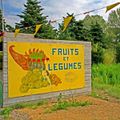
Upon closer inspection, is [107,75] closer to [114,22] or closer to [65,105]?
[65,105]

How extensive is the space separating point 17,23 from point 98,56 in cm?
832

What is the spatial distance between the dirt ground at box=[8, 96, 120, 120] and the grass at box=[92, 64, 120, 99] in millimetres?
2354

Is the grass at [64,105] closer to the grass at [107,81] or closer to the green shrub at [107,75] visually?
the grass at [107,81]

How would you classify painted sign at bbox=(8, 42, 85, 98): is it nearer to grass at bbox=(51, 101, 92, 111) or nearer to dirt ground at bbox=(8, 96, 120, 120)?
dirt ground at bbox=(8, 96, 120, 120)

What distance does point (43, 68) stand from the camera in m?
10.5

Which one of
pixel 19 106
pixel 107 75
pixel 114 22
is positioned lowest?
pixel 19 106

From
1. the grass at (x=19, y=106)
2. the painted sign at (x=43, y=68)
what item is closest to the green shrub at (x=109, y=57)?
the painted sign at (x=43, y=68)

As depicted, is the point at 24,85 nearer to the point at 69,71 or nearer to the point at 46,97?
the point at 46,97

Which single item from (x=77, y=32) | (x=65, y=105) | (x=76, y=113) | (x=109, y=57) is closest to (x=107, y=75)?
(x=65, y=105)

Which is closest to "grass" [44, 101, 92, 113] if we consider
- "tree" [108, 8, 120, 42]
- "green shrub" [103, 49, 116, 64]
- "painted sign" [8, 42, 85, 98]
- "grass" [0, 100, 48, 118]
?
"grass" [0, 100, 48, 118]

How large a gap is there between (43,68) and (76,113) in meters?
2.59

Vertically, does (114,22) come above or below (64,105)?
above

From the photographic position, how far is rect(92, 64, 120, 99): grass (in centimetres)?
1270

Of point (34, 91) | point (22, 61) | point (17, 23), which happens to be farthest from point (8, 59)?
point (17, 23)
